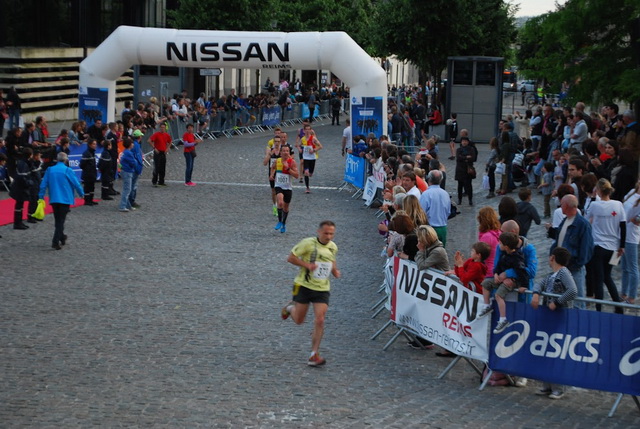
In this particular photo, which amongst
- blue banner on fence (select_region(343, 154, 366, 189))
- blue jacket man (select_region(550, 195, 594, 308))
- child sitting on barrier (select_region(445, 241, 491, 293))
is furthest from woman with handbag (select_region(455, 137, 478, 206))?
child sitting on barrier (select_region(445, 241, 491, 293))

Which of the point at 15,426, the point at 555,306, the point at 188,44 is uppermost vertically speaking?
the point at 188,44

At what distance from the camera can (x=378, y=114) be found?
2898 cm

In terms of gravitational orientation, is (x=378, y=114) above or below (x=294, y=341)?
above

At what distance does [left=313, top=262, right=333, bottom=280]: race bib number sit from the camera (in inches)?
436

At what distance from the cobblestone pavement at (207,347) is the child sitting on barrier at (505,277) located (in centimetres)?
81

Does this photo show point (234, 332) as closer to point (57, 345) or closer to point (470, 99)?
point (57, 345)

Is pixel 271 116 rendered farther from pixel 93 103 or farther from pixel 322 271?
pixel 322 271

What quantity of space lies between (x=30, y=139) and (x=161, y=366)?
15.1 m

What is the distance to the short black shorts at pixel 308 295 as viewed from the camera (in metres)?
11.1

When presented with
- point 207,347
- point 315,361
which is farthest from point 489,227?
point 207,347

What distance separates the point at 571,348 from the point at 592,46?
1368cm

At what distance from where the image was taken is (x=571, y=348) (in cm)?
955

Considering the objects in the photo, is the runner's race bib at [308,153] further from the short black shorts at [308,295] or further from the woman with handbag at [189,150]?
the short black shorts at [308,295]

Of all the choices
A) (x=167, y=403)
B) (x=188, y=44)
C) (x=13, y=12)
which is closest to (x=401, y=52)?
(x=13, y=12)
